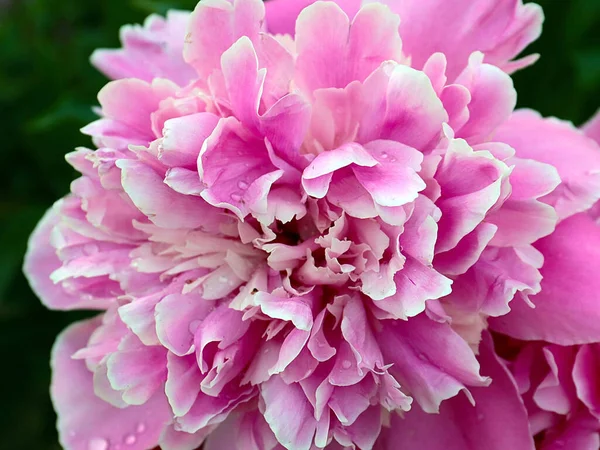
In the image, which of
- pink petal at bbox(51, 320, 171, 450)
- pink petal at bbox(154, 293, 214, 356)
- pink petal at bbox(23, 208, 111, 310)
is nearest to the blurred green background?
pink petal at bbox(23, 208, 111, 310)

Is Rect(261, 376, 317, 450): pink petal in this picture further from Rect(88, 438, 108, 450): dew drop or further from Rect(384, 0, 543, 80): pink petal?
Rect(384, 0, 543, 80): pink petal

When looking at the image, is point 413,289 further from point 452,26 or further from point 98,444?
point 98,444

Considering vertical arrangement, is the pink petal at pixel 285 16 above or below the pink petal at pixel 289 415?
above

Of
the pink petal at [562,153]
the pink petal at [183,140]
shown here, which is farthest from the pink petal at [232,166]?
the pink petal at [562,153]

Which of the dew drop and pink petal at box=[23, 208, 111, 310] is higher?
pink petal at box=[23, 208, 111, 310]

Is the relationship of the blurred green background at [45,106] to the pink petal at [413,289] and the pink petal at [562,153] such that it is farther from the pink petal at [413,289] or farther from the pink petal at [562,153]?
the pink petal at [413,289]
